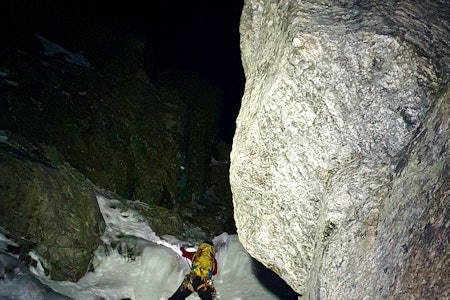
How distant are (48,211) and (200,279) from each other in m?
3.83

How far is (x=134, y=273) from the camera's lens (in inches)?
409

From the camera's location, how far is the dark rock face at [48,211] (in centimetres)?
909

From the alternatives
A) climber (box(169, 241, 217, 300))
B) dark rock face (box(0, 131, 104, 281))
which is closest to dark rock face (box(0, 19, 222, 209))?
dark rock face (box(0, 131, 104, 281))

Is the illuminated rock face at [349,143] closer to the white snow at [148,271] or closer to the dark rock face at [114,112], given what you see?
the white snow at [148,271]

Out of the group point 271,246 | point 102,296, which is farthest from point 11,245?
point 271,246

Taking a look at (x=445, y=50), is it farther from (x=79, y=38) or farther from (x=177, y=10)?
(x=177, y=10)

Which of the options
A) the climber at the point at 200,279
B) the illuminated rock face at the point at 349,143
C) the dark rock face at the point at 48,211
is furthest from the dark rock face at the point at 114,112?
the illuminated rock face at the point at 349,143

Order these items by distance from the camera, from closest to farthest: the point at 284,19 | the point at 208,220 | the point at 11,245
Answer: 1. the point at 284,19
2. the point at 11,245
3. the point at 208,220

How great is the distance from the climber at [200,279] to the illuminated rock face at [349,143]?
4.72 m

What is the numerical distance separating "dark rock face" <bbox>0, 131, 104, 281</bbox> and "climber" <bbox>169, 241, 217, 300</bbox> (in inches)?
93.7

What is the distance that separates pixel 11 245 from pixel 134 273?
301 centimetres

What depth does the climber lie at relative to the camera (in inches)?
392

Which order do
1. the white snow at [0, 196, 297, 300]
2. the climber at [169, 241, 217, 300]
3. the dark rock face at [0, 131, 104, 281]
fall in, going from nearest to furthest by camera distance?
the dark rock face at [0, 131, 104, 281] → the white snow at [0, 196, 297, 300] → the climber at [169, 241, 217, 300]

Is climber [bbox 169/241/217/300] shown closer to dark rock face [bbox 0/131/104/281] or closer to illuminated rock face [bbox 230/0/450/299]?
dark rock face [bbox 0/131/104/281]
